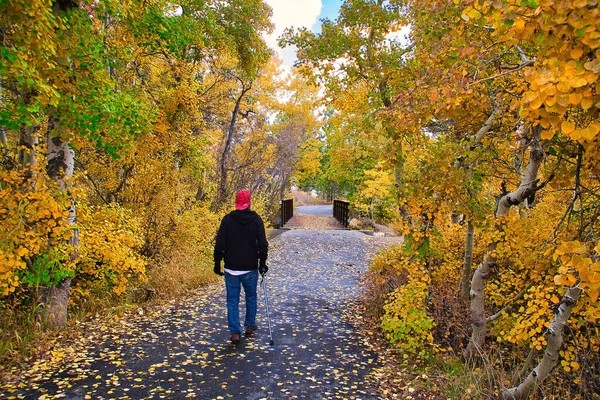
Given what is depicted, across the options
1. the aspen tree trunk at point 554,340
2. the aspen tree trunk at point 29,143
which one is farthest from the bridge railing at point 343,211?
the aspen tree trunk at point 554,340

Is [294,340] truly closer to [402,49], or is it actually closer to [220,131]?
[402,49]

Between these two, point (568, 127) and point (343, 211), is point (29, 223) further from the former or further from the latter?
point (343, 211)

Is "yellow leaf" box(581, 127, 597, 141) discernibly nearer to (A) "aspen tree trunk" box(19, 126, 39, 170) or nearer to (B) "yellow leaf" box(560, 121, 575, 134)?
(B) "yellow leaf" box(560, 121, 575, 134)

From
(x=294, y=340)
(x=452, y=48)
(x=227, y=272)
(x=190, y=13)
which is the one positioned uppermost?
(x=190, y=13)

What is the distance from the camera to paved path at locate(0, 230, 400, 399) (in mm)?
3500

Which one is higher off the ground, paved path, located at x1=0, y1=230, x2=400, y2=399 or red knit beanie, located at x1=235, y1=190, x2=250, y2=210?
red knit beanie, located at x1=235, y1=190, x2=250, y2=210

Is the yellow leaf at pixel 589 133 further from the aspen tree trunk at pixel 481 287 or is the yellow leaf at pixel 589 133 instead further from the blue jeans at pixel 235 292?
the blue jeans at pixel 235 292

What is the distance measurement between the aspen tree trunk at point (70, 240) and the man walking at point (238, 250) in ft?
5.37

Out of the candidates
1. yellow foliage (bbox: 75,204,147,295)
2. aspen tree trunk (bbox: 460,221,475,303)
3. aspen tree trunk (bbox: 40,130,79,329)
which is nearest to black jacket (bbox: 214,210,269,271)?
yellow foliage (bbox: 75,204,147,295)

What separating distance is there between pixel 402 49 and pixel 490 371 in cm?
507

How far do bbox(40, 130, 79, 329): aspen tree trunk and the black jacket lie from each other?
160cm

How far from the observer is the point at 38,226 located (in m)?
4.00

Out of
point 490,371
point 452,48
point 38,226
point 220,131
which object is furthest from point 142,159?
point 220,131

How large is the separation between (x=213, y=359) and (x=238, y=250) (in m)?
1.21
